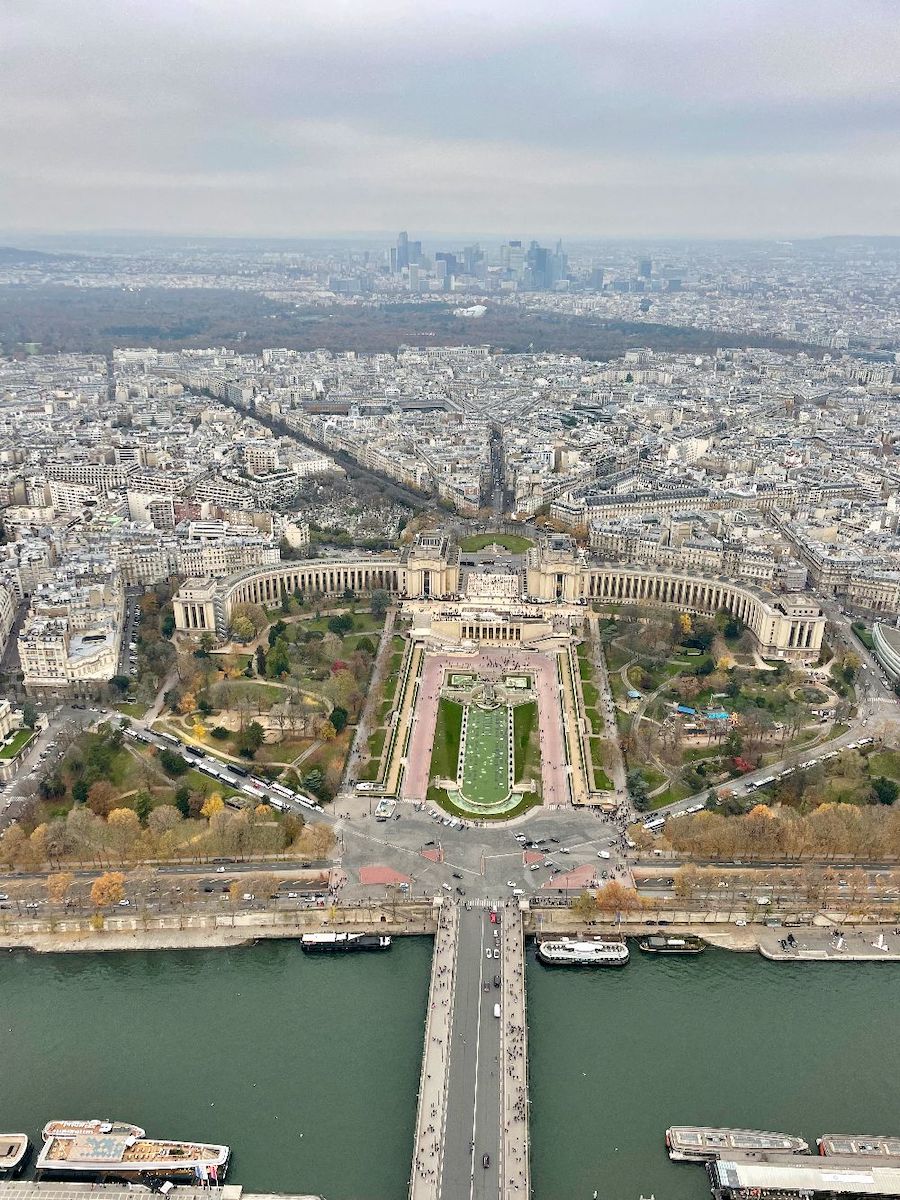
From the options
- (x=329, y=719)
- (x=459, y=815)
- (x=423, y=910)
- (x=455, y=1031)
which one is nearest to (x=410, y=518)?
(x=329, y=719)

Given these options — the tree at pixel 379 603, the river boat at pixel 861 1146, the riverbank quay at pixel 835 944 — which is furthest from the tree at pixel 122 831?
the river boat at pixel 861 1146

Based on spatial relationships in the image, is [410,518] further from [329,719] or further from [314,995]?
[314,995]

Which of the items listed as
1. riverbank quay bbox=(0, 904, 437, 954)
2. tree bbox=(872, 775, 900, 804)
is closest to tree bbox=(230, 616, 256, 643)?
riverbank quay bbox=(0, 904, 437, 954)

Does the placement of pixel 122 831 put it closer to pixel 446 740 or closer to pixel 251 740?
pixel 251 740

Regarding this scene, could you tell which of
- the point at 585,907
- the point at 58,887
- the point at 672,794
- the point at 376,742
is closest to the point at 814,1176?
the point at 585,907

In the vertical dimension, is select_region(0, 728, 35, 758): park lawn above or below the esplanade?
below

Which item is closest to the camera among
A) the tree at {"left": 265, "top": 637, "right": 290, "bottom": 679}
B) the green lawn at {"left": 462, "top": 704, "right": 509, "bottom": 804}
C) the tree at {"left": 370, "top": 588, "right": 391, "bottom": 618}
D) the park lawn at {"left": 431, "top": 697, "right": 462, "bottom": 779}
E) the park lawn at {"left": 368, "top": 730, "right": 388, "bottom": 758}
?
the green lawn at {"left": 462, "top": 704, "right": 509, "bottom": 804}

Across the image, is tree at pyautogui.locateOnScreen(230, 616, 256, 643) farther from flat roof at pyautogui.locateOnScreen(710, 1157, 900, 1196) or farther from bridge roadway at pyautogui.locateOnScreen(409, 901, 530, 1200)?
flat roof at pyautogui.locateOnScreen(710, 1157, 900, 1196)
